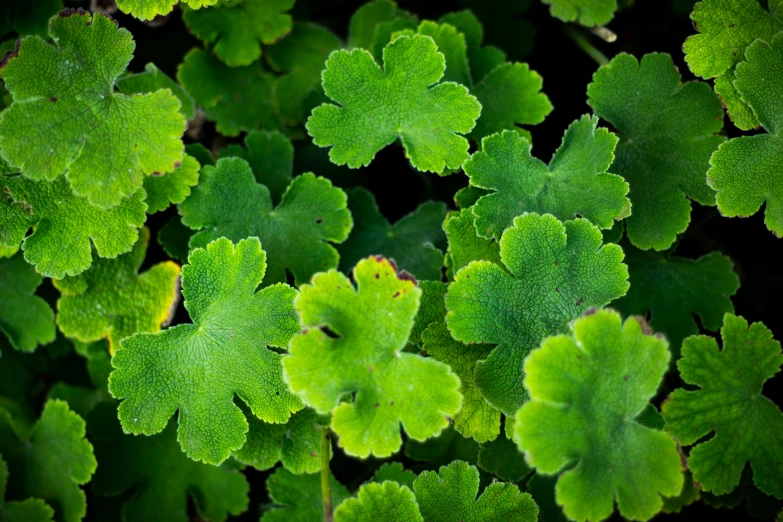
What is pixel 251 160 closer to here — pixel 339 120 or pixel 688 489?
pixel 339 120

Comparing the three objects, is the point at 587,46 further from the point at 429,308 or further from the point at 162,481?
the point at 162,481

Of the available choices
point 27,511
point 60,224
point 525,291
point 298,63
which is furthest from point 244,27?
point 27,511

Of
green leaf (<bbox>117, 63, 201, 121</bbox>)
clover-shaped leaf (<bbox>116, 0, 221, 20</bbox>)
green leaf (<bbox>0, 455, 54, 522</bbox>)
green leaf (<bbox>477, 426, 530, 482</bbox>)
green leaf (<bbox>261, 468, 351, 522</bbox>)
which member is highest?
clover-shaped leaf (<bbox>116, 0, 221, 20</bbox>)

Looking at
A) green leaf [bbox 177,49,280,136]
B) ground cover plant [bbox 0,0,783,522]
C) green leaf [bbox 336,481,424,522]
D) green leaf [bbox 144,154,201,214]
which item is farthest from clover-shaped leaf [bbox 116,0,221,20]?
green leaf [bbox 336,481,424,522]

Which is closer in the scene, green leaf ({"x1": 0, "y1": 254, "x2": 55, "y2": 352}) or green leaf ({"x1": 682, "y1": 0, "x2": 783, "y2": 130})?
green leaf ({"x1": 682, "y1": 0, "x2": 783, "y2": 130})

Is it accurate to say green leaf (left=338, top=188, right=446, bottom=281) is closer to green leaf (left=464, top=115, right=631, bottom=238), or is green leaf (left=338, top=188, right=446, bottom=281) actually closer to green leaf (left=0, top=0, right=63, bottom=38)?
green leaf (left=464, top=115, right=631, bottom=238)

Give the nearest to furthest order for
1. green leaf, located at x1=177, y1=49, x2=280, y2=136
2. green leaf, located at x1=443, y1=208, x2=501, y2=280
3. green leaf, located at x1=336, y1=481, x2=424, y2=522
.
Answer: green leaf, located at x1=336, y1=481, x2=424, y2=522
green leaf, located at x1=443, y1=208, x2=501, y2=280
green leaf, located at x1=177, y1=49, x2=280, y2=136

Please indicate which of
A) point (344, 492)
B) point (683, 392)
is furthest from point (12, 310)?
point (683, 392)
